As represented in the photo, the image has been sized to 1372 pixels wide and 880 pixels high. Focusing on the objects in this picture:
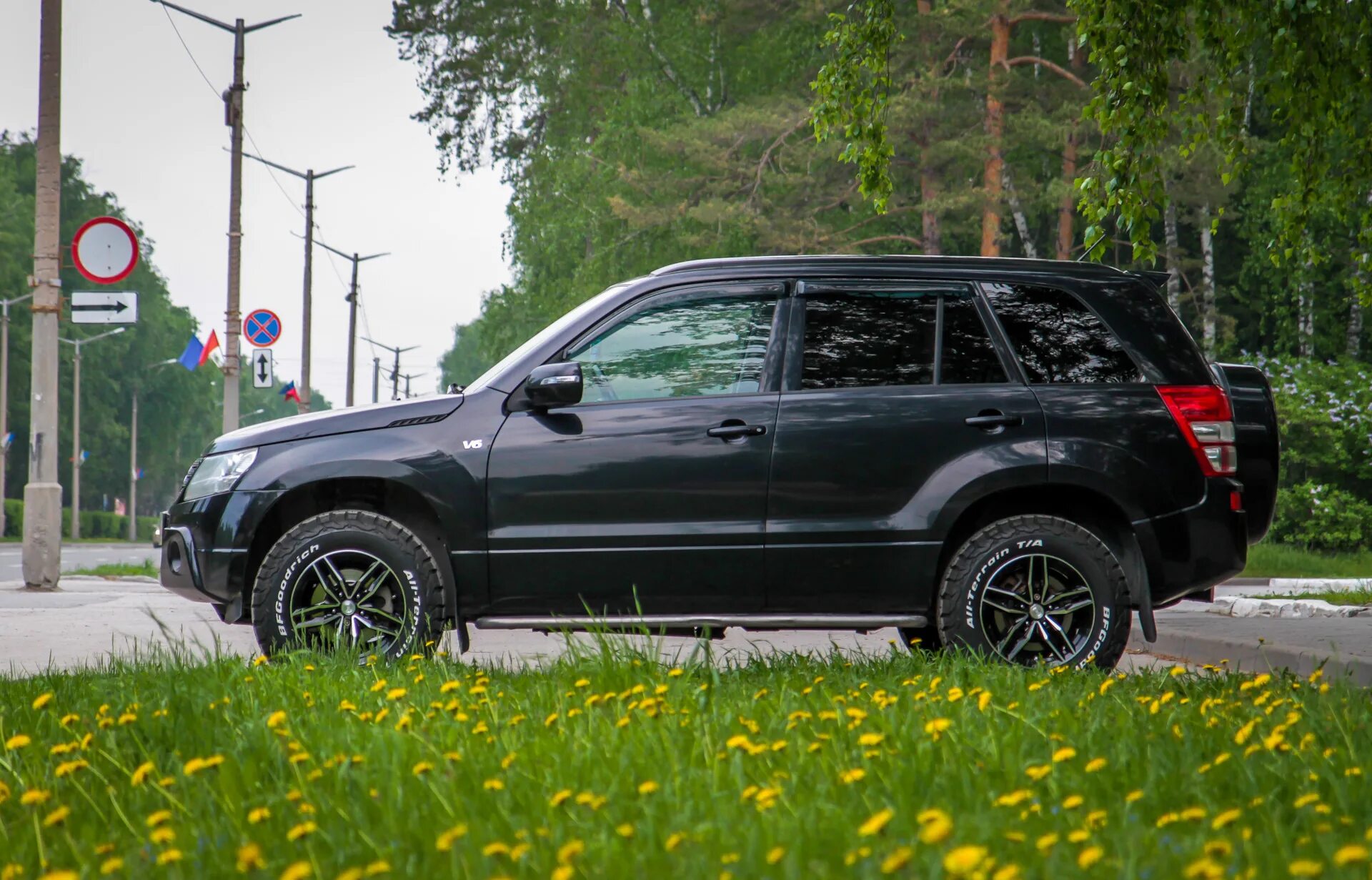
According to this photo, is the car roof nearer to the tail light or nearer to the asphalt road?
the tail light

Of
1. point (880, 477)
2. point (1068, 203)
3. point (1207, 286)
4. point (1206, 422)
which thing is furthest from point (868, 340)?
point (1207, 286)

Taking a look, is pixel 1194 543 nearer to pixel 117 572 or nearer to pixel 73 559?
pixel 117 572

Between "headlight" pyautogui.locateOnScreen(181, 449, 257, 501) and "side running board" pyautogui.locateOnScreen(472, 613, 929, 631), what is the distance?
4.36ft

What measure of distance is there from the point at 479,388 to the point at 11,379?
6277 centimetres

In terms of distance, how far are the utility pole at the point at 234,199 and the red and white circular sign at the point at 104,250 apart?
516 cm

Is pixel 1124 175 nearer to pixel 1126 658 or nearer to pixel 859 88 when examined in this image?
pixel 859 88

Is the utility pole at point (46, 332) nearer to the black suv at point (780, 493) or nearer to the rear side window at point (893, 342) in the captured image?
the black suv at point (780, 493)

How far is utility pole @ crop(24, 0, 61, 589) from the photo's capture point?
46.7ft

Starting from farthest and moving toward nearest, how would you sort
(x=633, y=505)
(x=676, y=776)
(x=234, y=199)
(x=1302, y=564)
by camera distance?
(x=234, y=199)
(x=1302, y=564)
(x=633, y=505)
(x=676, y=776)

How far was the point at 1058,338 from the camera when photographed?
646 cm

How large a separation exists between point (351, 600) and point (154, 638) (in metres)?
2.78

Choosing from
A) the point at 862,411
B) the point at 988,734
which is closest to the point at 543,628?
the point at 862,411

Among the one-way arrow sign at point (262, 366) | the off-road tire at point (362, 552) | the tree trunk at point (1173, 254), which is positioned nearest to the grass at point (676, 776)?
the off-road tire at point (362, 552)

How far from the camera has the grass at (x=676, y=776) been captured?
267cm
